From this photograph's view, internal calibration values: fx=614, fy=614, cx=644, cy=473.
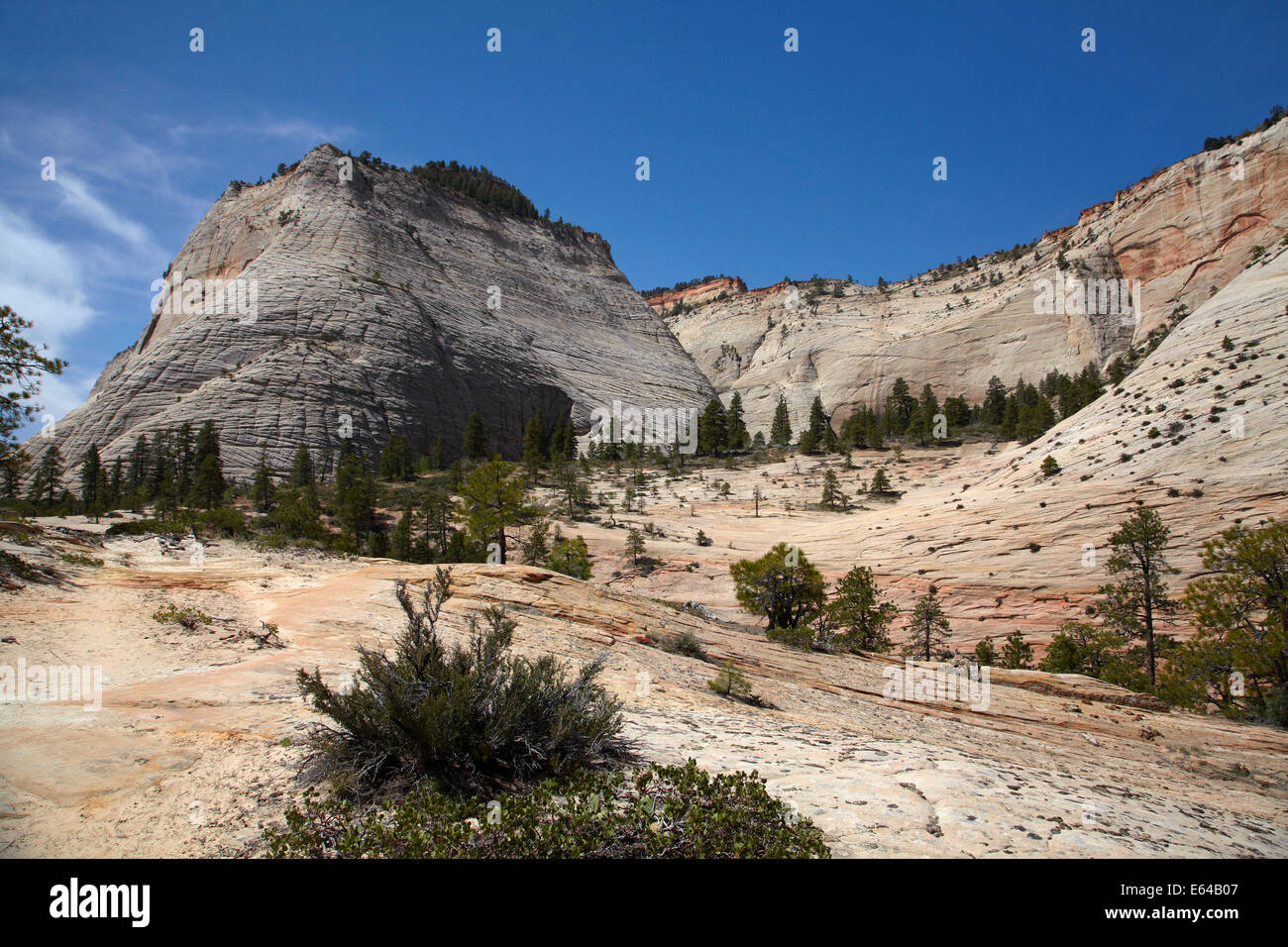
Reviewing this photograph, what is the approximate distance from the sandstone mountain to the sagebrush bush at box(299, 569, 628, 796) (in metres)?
59.3

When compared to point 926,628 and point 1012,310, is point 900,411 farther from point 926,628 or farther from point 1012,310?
point 926,628

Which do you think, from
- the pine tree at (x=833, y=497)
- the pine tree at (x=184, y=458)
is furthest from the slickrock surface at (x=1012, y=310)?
the pine tree at (x=184, y=458)

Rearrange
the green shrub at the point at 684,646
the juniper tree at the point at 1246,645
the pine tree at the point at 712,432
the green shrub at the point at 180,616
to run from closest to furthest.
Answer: the green shrub at the point at 180,616 < the green shrub at the point at 684,646 < the juniper tree at the point at 1246,645 < the pine tree at the point at 712,432

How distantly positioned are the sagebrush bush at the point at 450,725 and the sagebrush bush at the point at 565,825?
10.2 inches

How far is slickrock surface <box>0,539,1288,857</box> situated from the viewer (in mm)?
4027

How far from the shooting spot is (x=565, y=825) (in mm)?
3781

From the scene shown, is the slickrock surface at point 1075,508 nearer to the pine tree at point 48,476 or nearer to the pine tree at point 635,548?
the pine tree at point 635,548

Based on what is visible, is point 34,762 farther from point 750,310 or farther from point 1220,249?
point 750,310

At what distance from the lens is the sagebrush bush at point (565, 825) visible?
136 inches

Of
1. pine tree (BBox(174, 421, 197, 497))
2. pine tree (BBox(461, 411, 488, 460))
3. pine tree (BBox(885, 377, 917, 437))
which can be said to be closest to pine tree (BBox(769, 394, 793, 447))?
pine tree (BBox(885, 377, 917, 437))

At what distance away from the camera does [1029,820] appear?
15.2 ft

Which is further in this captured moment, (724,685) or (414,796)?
(724,685)
